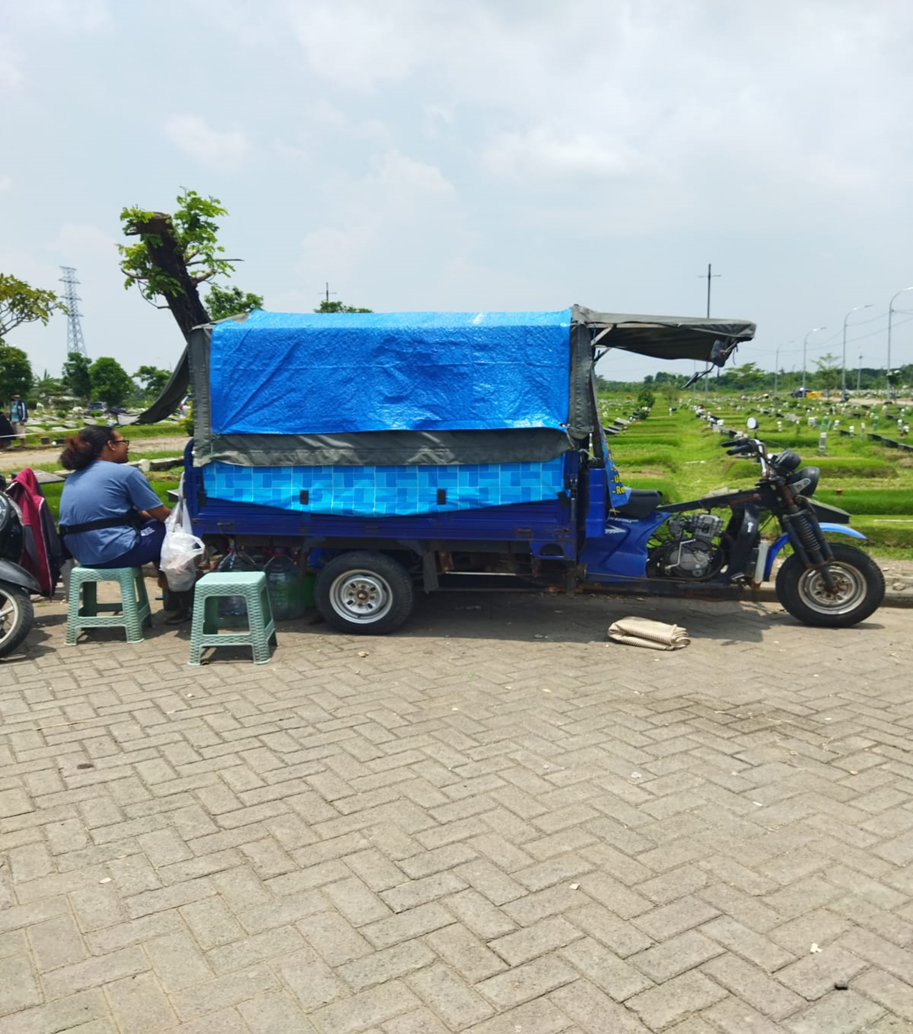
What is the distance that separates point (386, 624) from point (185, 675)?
161cm

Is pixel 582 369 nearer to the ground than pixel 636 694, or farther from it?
farther from it

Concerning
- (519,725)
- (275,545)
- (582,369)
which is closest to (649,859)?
(519,725)

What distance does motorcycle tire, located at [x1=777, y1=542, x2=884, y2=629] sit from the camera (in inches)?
264

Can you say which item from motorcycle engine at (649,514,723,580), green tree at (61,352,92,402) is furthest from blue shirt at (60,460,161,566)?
green tree at (61,352,92,402)

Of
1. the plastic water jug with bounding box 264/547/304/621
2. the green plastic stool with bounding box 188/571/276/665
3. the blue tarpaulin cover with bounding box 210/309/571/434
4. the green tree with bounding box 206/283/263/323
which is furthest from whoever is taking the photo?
the green tree with bounding box 206/283/263/323

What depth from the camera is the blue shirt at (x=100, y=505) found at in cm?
635

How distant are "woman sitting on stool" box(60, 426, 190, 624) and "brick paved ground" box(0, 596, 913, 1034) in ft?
2.66

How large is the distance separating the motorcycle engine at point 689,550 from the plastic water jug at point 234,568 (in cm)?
328

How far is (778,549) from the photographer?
22.5ft

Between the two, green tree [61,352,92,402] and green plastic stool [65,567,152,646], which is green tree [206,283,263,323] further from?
green tree [61,352,92,402]

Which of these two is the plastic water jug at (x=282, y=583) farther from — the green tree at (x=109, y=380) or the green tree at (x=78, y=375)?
the green tree at (x=78, y=375)

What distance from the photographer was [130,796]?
13.2ft

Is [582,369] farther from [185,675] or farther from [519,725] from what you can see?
[185,675]

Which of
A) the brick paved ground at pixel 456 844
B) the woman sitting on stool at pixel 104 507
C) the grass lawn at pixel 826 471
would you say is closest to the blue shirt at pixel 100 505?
the woman sitting on stool at pixel 104 507
